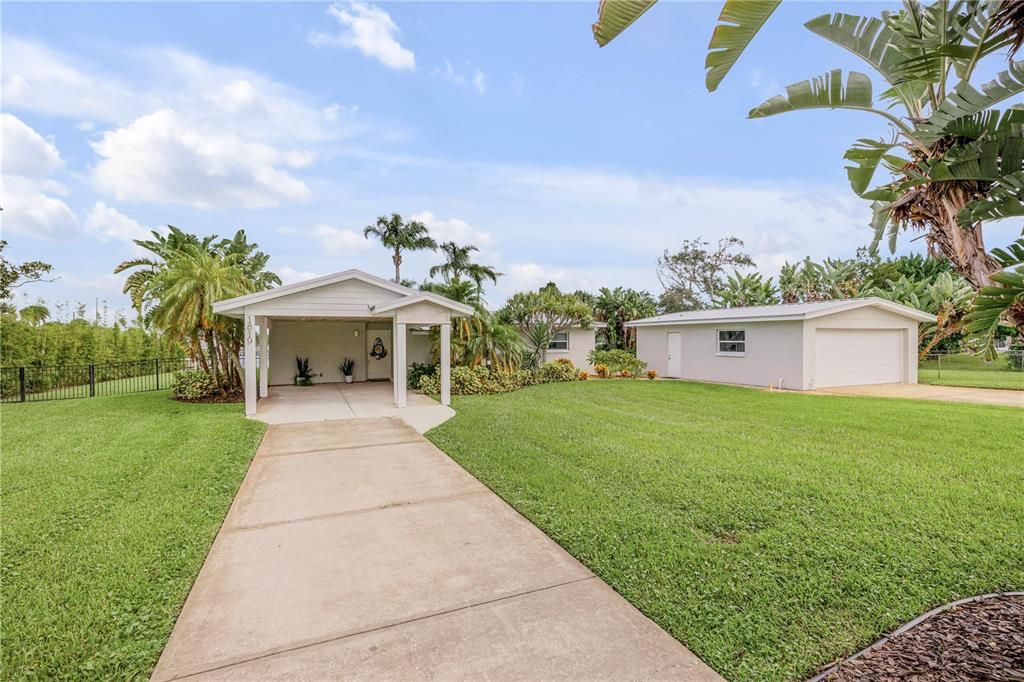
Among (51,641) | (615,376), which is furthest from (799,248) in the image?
(51,641)

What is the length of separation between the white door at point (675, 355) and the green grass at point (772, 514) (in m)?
9.79

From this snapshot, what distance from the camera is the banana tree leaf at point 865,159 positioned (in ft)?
10.7

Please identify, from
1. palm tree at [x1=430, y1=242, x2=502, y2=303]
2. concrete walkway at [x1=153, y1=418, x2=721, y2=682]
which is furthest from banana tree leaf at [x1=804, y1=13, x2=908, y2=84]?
palm tree at [x1=430, y1=242, x2=502, y2=303]

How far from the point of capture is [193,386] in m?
12.5

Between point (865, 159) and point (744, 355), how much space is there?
1454cm

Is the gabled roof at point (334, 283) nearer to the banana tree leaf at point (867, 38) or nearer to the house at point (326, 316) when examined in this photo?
the house at point (326, 316)

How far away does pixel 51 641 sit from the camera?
8.80 ft

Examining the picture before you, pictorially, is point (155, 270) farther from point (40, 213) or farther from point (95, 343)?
point (95, 343)

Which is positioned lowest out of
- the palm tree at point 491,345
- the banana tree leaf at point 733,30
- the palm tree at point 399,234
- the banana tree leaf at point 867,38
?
the palm tree at point 491,345

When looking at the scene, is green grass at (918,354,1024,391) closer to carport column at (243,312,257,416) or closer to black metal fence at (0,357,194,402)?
carport column at (243,312,257,416)

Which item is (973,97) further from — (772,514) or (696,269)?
(696,269)

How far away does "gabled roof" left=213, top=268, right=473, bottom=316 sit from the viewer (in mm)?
10602

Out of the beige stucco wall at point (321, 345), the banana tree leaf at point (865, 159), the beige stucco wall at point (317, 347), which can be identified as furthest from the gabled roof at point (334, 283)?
the banana tree leaf at point (865, 159)

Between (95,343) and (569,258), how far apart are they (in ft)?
73.8
